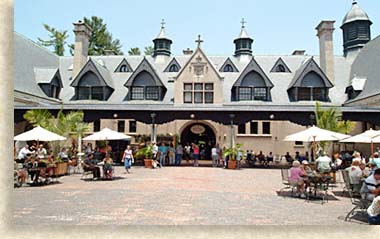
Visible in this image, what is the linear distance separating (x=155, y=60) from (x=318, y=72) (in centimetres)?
1590

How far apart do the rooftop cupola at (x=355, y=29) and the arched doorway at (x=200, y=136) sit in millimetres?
15883

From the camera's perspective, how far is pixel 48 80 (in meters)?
27.9

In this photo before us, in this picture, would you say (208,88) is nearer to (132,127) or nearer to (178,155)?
(132,127)

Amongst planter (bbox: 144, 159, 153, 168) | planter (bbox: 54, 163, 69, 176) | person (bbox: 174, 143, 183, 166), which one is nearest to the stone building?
person (bbox: 174, 143, 183, 166)

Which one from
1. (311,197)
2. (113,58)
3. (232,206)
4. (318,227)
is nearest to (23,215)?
(232,206)

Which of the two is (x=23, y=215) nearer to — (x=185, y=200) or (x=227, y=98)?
(x=185, y=200)

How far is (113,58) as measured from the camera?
34.6 m

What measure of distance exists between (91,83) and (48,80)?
328cm

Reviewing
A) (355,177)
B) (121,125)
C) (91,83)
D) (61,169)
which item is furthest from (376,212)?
(91,83)

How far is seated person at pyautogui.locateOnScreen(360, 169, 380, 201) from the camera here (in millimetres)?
7723

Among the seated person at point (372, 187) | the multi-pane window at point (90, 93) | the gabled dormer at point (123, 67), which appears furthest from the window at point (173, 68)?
the seated person at point (372, 187)

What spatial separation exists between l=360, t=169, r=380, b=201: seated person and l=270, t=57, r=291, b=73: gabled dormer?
80.3ft

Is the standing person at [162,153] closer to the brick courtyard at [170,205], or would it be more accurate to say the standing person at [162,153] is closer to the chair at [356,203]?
the brick courtyard at [170,205]

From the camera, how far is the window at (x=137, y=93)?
29.0 meters
